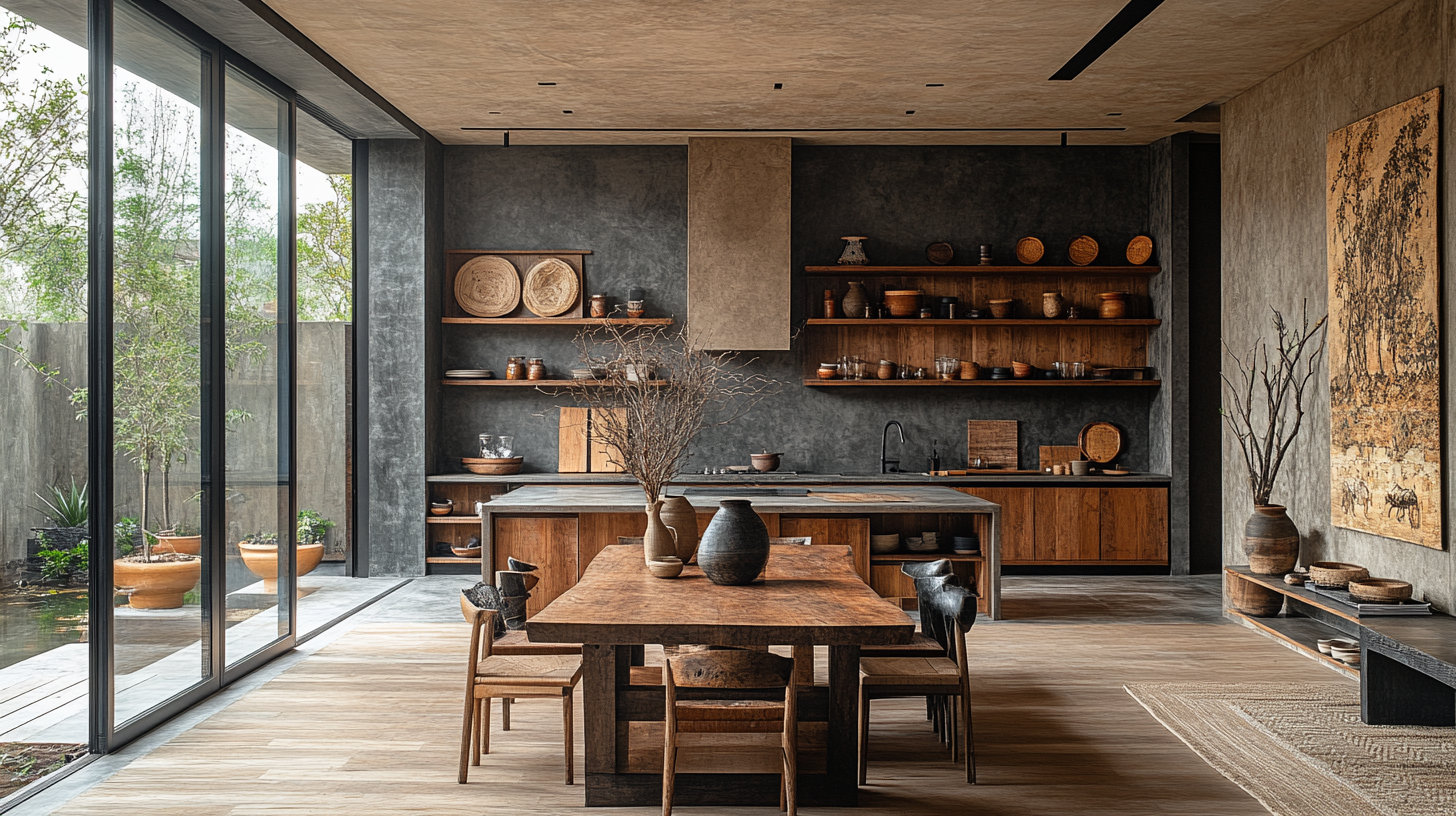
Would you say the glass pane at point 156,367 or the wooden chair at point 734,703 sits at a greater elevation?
the glass pane at point 156,367

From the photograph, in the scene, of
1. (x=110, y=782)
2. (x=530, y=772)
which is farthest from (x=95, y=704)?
(x=530, y=772)

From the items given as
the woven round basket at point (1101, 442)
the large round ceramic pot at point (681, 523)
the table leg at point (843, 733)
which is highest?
the woven round basket at point (1101, 442)

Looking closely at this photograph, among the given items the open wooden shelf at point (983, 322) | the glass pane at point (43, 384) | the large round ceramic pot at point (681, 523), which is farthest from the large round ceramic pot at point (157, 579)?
the open wooden shelf at point (983, 322)

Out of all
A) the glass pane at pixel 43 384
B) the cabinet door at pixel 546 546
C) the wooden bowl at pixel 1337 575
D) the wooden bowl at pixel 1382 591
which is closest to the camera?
the glass pane at pixel 43 384

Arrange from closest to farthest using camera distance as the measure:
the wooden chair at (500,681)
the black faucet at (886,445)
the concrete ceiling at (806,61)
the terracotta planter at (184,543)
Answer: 1. the wooden chair at (500,681)
2. the terracotta planter at (184,543)
3. the concrete ceiling at (806,61)
4. the black faucet at (886,445)

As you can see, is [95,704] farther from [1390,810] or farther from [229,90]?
[1390,810]

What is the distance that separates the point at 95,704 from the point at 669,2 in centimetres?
384

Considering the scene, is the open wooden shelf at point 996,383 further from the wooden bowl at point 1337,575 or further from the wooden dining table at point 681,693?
the wooden dining table at point 681,693

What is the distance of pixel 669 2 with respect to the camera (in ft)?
16.2

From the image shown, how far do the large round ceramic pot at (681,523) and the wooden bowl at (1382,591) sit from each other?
3.04 m

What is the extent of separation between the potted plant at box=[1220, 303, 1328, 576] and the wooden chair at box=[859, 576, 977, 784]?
2711 mm

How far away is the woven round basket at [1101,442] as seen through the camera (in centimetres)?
820

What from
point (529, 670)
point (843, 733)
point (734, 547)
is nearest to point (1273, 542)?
point (843, 733)

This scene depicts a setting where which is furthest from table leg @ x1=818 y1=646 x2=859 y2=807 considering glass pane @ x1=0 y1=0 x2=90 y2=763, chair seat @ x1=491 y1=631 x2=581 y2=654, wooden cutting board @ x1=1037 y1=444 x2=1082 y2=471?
wooden cutting board @ x1=1037 y1=444 x2=1082 y2=471
